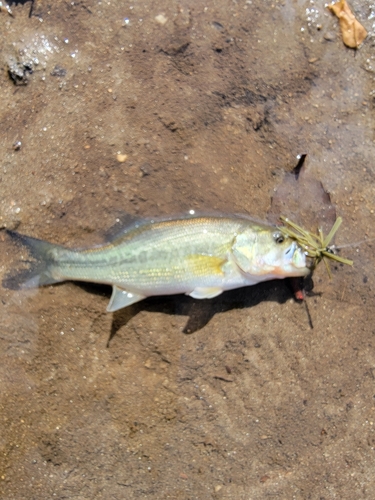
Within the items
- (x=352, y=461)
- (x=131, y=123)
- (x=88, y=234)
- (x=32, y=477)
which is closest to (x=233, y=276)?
(x=88, y=234)

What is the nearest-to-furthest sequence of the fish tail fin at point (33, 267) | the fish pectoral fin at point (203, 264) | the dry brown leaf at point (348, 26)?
the fish pectoral fin at point (203, 264) → the fish tail fin at point (33, 267) → the dry brown leaf at point (348, 26)

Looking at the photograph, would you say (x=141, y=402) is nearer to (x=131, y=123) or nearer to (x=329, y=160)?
(x=131, y=123)

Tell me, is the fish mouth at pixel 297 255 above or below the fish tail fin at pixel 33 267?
above

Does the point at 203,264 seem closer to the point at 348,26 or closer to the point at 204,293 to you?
the point at 204,293

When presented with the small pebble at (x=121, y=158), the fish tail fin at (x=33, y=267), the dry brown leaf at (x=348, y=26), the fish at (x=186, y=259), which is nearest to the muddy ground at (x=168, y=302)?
the small pebble at (x=121, y=158)

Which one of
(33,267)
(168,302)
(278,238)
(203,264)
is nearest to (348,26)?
(278,238)

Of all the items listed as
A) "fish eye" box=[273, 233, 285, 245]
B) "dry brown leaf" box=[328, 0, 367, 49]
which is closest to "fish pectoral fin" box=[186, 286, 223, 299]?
"fish eye" box=[273, 233, 285, 245]

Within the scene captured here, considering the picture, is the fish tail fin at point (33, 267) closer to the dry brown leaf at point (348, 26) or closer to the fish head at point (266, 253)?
the fish head at point (266, 253)
